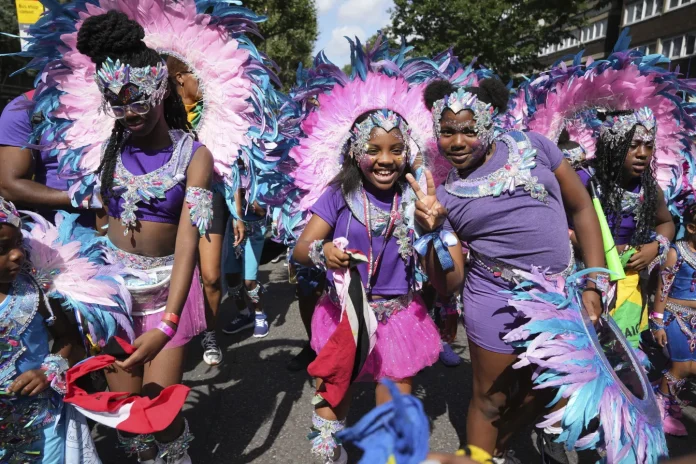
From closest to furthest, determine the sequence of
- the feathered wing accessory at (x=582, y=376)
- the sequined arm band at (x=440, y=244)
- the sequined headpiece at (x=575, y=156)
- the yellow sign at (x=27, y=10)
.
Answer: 1. the feathered wing accessory at (x=582, y=376)
2. the sequined arm band at (x=440, y=244)
3. the sequined headpiece at (x=575, y=156)
4. the yellow sign at (x=27, y=10)

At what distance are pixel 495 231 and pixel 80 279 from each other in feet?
6.11

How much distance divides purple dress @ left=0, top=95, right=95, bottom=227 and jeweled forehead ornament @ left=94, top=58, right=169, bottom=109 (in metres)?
0.68

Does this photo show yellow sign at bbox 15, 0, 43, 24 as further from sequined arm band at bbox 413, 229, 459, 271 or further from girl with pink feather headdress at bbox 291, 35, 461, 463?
sequined arm band at bbox 413, 229, 459, 271

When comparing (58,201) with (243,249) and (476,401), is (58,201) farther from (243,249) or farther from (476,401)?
(476,401)

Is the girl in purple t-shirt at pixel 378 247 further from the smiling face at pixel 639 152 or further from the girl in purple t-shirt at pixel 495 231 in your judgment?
the smiling face at pixel 639 152

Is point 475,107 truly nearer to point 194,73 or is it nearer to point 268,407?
point 194,73

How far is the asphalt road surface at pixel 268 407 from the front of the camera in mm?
2887

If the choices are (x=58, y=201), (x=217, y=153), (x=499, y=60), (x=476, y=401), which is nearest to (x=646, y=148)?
(x=476, y=401)

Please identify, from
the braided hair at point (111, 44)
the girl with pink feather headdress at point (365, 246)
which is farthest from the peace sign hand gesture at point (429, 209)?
the braided hair at point (111, 44)

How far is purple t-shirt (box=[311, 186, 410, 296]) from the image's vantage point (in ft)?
7.96

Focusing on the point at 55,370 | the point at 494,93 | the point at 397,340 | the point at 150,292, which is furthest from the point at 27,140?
the point at 494,93

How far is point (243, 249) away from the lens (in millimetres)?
4672

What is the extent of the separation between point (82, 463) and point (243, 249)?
109 inches

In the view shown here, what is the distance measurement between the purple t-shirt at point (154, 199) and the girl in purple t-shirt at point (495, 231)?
3.92 feet
